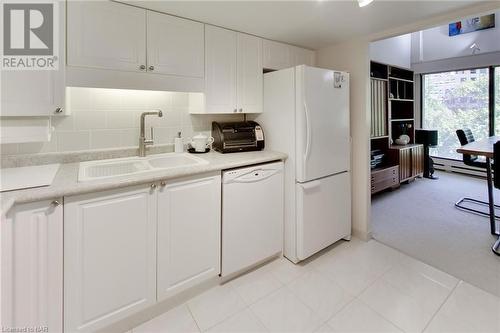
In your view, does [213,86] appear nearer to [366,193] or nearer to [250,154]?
[250,154]

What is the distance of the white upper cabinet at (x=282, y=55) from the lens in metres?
2.47

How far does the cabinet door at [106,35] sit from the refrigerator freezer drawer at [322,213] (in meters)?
1.58

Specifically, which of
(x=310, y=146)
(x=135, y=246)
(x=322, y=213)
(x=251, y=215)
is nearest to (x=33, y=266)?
(x=135, y=246)

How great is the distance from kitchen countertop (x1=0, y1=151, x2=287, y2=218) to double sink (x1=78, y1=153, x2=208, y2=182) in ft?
0.24

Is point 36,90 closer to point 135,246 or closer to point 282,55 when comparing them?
point 135,246

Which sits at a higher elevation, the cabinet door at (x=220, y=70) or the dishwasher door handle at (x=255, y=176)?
the cabinet door at (x=220, y=70)

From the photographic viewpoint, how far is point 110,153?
78.1 inches

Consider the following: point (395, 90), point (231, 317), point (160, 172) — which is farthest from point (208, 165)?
point (395, 90)

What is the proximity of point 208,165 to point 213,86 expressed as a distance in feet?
2.45

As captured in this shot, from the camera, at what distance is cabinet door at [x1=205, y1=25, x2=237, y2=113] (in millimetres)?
2084

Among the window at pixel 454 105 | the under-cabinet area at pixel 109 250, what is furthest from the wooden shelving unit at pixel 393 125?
the under-cabinet area at pixel 109 250

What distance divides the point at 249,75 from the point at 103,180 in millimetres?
1536

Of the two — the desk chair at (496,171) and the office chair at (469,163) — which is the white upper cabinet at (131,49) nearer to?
the desk chair at (496,171)

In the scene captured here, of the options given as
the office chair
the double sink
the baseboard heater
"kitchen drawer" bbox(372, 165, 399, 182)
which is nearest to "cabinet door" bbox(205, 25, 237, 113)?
the double sink
